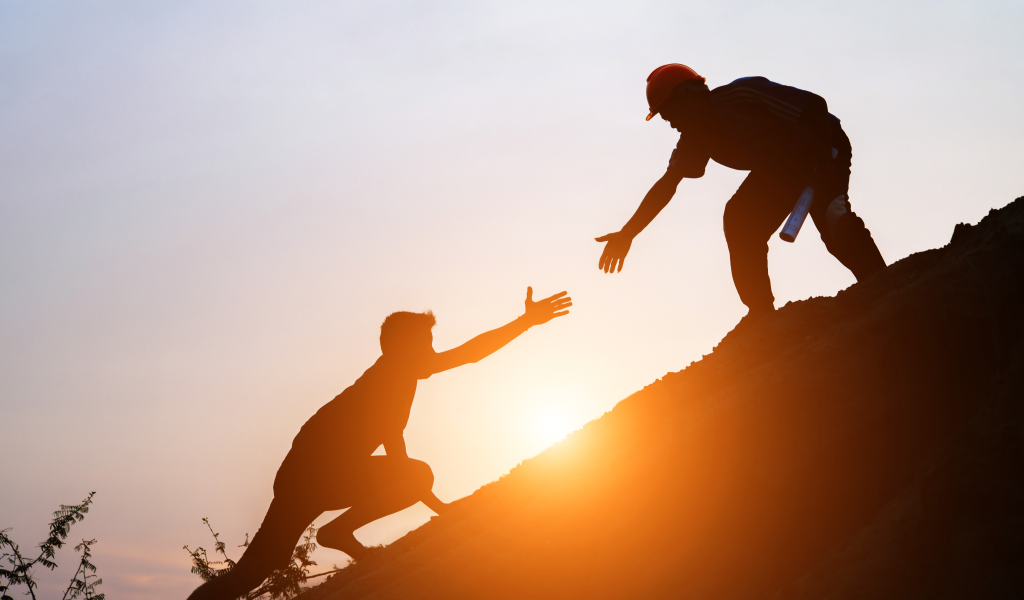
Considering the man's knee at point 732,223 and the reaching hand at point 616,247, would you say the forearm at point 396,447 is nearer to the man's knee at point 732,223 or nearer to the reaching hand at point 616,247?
the reaching hand at point 616,247

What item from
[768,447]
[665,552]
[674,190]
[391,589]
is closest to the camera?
[665,552]

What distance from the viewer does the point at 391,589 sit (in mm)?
3297

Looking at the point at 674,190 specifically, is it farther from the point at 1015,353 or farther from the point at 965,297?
the point at 1015,353

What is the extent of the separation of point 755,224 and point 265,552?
355 cm

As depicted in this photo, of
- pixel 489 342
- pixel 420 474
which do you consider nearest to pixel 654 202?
pixel 489 342

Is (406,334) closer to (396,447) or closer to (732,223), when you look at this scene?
(396,447)

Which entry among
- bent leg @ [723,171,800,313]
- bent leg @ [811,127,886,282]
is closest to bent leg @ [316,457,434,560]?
bent leg @ [723,171,800,313]

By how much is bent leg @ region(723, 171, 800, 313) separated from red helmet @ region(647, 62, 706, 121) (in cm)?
74

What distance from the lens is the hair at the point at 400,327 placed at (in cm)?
432

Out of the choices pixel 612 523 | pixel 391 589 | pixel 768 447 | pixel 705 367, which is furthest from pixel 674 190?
pixel 391 589

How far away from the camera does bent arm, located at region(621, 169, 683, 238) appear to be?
15.1 feet

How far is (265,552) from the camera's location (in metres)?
4.19

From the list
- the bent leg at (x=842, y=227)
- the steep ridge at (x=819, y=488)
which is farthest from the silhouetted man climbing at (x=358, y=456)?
the bent leg at (x=842, y=227)

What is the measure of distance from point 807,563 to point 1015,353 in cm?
146
